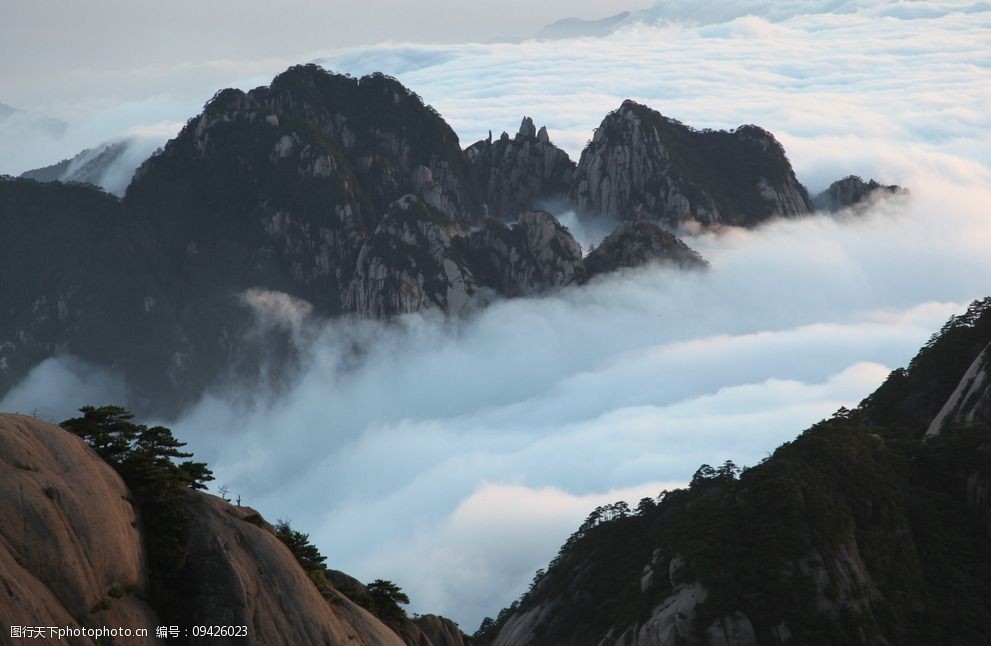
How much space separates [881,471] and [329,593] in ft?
212

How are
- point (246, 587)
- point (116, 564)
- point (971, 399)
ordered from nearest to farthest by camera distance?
point (116, 564)
point (246, 587)
point (971, 399)

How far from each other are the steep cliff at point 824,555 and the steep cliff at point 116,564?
142 ft

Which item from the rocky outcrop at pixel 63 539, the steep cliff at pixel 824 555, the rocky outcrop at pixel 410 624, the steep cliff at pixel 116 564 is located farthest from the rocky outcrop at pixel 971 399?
the rocky outcrop at pixel 63 539

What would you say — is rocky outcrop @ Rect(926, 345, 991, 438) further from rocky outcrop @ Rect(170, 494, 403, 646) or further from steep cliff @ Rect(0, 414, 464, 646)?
rocky outcrop @ Rect(170, 494, 403, 646)

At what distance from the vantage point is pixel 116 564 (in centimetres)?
5931

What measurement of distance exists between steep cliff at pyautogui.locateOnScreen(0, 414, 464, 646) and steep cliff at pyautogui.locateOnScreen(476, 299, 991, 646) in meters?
43.2

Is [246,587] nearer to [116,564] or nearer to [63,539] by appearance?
[116,564]

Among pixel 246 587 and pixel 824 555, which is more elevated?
pixel 246 587

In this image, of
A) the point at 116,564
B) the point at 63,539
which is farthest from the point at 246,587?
the point at 63,539

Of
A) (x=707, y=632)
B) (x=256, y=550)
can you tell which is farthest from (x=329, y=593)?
(x=707, y=632)

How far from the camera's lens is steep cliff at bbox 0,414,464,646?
54906 mm

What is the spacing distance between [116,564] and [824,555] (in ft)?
217

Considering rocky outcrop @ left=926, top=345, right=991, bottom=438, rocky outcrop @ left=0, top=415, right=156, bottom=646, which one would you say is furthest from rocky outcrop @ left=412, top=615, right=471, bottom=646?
rocky outcrop @ left=926, top=345, right=991, bottom=438

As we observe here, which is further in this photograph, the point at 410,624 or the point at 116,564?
the point at 410,624
